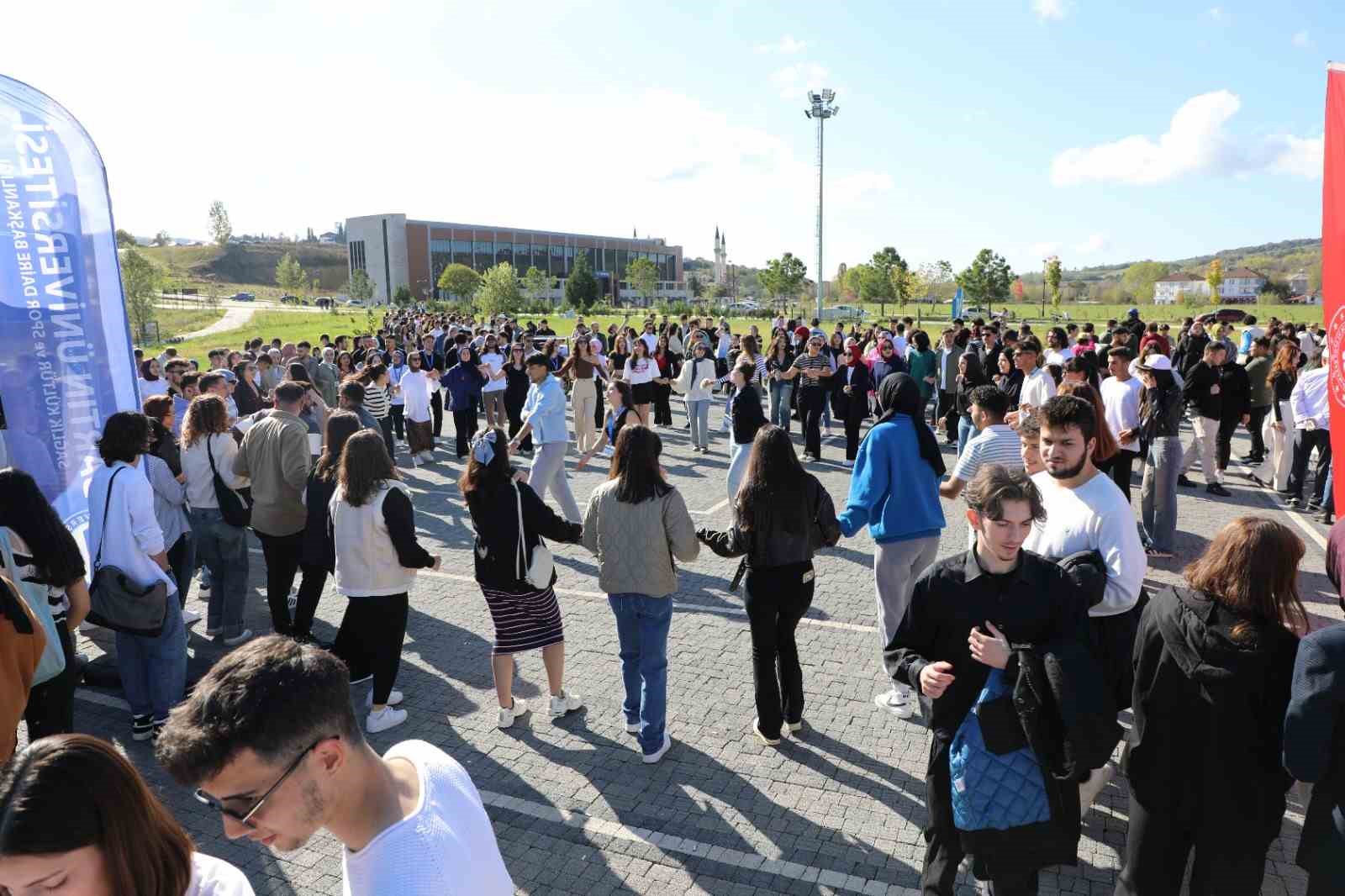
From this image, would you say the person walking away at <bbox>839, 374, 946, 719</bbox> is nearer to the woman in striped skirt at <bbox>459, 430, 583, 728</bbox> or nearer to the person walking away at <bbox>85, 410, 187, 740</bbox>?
the woman in striped skirt at <bbox>459, 430, 583, 728</bbox>

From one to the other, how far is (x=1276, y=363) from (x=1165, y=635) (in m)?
10.2

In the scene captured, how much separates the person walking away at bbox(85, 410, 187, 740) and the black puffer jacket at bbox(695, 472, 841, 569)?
134 inches

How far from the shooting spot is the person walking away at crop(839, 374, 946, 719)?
506 centimetres

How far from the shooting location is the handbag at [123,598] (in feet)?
15.9

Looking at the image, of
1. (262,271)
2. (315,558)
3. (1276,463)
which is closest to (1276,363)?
(1276,463)

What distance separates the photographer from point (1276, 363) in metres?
11.0

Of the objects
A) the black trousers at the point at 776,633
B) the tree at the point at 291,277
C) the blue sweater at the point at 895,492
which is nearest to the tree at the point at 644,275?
the tree at the point at 291,277

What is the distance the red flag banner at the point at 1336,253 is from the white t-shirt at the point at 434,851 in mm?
4649

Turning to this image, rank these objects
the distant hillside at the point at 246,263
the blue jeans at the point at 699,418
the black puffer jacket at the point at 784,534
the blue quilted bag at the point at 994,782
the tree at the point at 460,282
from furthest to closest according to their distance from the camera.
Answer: the distant hillside at the point at 246,263
the tree at the point at 460,282
the blue jeans at the point at 699,418
the black puffer jacket at the point at 784,534
the blue quilted bag at the point at 994,782

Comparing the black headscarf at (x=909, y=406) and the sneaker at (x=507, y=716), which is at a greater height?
the black headscarf at (x=909, y=406)

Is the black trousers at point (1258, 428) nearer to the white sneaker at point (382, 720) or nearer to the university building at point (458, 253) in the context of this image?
the white sneaker at point (382, 720)

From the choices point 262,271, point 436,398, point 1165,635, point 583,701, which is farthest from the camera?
point 262,271

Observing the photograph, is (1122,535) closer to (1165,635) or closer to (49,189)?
(1165,635)

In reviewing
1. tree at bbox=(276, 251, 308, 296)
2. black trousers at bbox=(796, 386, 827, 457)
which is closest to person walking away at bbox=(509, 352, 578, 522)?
black trousers at bbox=(796, 386, 827, 457)
